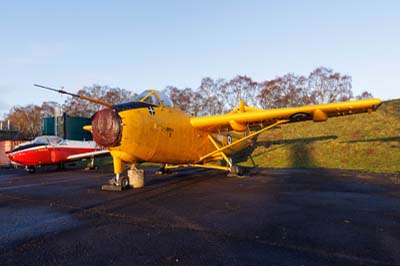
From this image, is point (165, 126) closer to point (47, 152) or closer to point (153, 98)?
point (153, 98)

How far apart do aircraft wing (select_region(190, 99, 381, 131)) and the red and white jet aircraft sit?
8.91 meters

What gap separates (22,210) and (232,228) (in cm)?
457

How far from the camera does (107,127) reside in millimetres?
→ 7004

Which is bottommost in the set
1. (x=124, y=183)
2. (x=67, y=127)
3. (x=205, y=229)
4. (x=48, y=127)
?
(x=205, y=229)

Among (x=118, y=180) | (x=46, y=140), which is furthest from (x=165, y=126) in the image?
(x=46, y=140)

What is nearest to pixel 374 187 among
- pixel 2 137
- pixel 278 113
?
pixel 278 113

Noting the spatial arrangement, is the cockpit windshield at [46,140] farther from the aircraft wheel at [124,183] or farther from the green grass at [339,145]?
the green grass at [339,145]

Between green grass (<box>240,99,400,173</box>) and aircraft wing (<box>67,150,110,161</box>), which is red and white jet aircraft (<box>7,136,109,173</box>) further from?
green grass (<box>240,99,400,173</box>)

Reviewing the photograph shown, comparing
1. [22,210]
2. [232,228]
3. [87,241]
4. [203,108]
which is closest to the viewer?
[87,241]

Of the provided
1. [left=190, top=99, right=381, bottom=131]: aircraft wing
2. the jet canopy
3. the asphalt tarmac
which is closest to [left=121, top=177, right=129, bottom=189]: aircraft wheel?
the asphalt tarmac

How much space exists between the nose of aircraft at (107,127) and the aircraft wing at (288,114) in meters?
3.95

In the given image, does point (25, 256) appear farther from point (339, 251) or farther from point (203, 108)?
point (203, 108)

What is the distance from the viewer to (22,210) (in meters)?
5.61

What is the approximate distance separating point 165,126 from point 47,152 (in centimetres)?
1123
